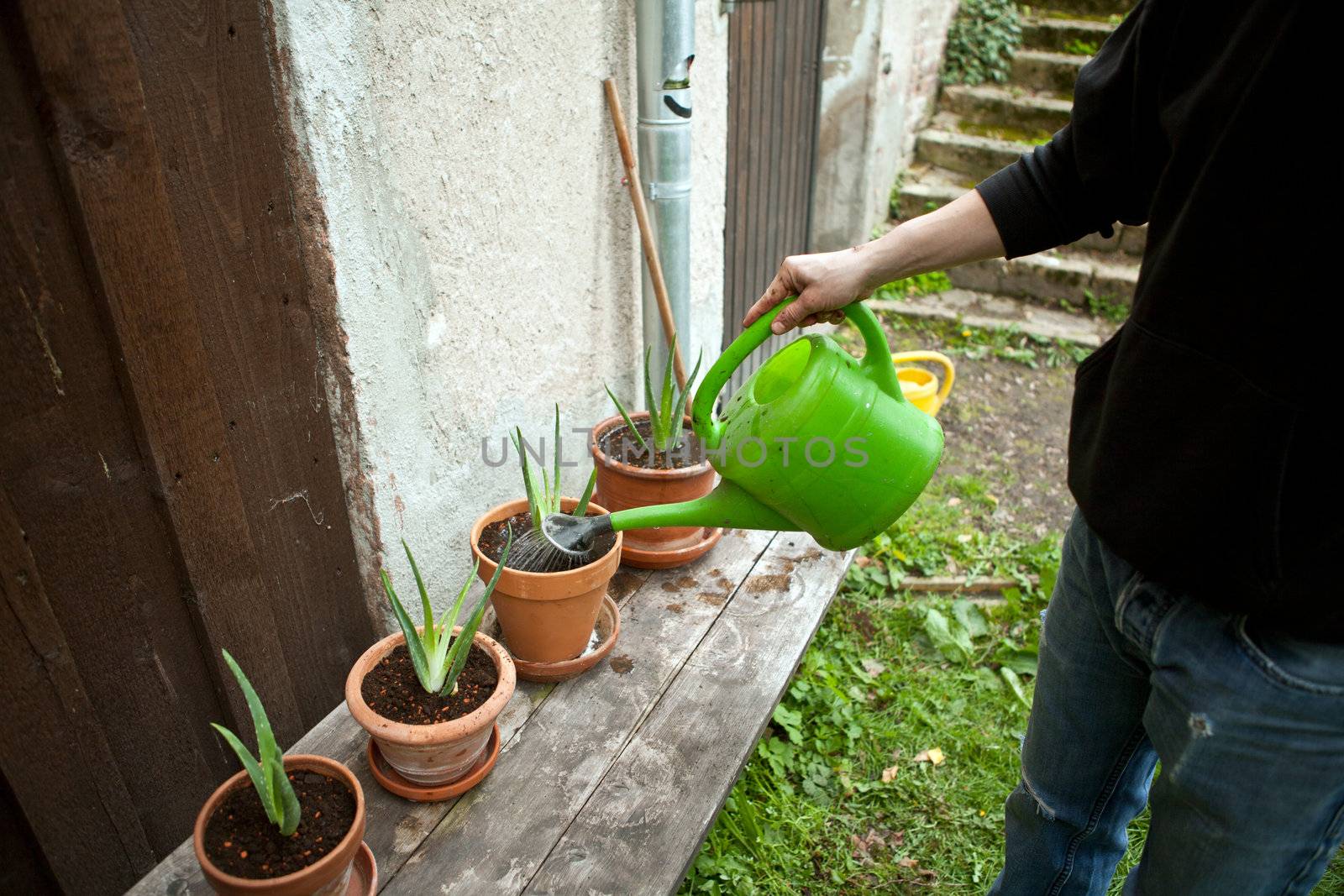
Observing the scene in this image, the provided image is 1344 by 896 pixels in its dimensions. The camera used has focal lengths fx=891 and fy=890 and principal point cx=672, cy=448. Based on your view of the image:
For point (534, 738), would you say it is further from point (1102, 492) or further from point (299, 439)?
point (1102, 492)

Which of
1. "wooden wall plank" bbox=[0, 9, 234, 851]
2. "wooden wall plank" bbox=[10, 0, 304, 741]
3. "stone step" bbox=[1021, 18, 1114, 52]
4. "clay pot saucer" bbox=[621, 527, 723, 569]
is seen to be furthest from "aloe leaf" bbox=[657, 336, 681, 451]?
"stone step" bbox=[1021, 18, 1114, 52]

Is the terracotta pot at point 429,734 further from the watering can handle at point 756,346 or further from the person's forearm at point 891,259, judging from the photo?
the person's forearm at point 891,259

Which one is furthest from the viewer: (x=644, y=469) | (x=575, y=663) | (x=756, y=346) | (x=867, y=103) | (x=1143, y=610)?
(x=867, y=103)

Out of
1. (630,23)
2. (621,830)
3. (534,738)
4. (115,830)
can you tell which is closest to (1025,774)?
(621,830)

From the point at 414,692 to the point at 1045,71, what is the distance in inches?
226

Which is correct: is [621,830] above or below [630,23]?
below

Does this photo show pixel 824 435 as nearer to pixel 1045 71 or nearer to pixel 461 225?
pixel 461 225

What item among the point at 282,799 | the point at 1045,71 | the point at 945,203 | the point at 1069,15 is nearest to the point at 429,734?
the point at 282,799

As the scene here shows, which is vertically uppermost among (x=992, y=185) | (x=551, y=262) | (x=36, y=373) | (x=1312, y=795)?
(x=992, y=185)

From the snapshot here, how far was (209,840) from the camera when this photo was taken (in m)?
1.25

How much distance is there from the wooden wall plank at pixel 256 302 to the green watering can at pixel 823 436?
76 cm

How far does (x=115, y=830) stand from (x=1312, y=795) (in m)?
1.74

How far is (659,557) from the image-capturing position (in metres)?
2.18

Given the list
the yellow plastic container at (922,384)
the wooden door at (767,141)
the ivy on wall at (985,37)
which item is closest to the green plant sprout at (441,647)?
the yellow plastic container at (922,384)
